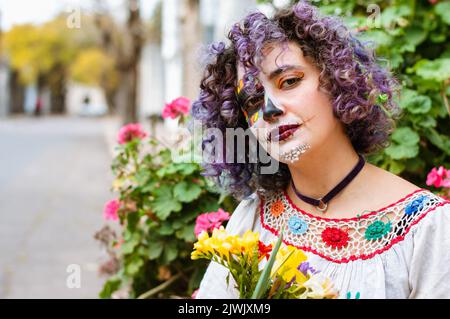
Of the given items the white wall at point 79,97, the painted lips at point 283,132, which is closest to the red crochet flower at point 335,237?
the painted lips at point 283,132

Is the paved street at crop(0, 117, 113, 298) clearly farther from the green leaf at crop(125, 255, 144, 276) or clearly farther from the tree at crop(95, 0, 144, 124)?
the tree at crop(95, 0, 144, 124)

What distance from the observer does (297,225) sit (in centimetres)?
175

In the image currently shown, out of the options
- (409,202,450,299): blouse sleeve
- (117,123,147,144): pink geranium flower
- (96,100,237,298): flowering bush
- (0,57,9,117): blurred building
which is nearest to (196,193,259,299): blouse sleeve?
(409,202,450,299): blouse sleeve

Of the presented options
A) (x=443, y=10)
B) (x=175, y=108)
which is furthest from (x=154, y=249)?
(x=443, y=10)

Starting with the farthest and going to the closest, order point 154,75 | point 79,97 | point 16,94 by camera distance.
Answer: point 79,97 < point 16,94 < point 154,75

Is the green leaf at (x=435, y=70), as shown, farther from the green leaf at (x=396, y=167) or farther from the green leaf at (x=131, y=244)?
the green leaf at (x=131, y=244)

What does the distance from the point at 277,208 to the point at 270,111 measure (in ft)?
1.12

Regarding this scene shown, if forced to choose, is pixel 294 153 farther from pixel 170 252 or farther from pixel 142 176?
pixel 142 176

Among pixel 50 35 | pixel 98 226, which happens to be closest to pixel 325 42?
pixel 98 226

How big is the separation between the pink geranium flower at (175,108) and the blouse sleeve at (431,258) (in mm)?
2067

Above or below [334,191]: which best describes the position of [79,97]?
below

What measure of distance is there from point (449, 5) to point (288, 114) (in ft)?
6.58

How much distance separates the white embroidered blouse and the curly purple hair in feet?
0.87
